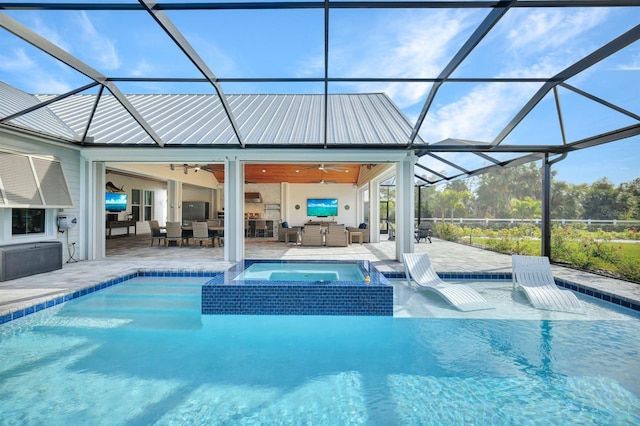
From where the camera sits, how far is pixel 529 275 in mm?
5891

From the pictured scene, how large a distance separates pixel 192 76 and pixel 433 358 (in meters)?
5.53

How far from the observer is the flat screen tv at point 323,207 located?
607 inches

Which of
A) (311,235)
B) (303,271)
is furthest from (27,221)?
(311,235)

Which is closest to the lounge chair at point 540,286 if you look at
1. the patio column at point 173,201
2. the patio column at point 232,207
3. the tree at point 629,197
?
the patio column at point 232,207

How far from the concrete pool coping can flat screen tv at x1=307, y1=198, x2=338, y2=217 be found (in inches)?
188

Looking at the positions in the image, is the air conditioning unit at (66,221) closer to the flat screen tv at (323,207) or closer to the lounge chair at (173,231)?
the lounge chair at (173,231)

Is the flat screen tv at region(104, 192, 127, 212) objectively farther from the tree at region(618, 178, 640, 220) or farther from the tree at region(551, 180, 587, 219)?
the tree at region(551, 180, 587, 219)

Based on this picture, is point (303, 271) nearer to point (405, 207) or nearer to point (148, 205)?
point (405, 207)

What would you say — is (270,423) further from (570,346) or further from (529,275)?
(529,275)

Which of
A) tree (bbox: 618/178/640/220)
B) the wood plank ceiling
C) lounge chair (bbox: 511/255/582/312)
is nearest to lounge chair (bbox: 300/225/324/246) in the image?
the wood plank ceiling

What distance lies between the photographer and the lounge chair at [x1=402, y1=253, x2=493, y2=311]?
4969mm

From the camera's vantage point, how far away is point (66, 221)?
730cm

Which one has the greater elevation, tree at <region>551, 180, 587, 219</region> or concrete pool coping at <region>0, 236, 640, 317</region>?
tree at <region>551, 180, 587, 219</region>

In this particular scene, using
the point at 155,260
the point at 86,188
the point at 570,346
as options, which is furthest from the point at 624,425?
the point at 86,188
